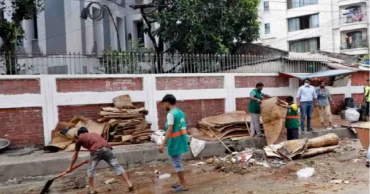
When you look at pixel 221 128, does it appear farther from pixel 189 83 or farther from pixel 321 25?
pixel 321 25

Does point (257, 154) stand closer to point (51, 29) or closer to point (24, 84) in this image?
point (24, 84)

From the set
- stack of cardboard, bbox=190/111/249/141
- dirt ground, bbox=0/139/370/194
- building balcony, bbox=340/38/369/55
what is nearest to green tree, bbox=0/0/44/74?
dirt ground, bbox=0/139/370/194

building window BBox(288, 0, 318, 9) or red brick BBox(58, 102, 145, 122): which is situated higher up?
building window BBox(288, 0, 318, 9)

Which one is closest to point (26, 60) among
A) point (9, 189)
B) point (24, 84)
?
point (24, 84)

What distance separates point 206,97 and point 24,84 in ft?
17.6

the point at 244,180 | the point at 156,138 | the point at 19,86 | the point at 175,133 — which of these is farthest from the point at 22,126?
the point at 244,180

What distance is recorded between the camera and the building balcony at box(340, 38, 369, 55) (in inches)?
1392

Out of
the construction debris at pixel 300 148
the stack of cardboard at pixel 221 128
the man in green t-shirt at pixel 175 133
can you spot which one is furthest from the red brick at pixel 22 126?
the construction debris at pixel 300 148

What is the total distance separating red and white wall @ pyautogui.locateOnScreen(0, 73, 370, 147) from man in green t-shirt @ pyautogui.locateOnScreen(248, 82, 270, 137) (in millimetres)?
1932

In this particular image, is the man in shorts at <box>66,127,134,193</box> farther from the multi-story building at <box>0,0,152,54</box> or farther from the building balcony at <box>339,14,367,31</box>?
the building balcony at <box>339,14,367,31</box>

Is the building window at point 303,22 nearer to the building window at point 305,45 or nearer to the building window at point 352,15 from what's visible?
the building window at point 305,45

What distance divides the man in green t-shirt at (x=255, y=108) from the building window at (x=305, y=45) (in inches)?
1210

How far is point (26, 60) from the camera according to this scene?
9.94 metres

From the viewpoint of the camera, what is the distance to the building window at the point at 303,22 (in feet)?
128
